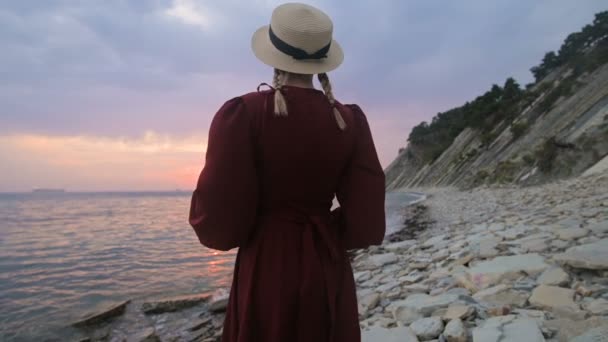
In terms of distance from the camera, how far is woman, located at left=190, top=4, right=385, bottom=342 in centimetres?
163

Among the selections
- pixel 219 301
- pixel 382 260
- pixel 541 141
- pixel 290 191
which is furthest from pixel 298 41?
pixel 541 141

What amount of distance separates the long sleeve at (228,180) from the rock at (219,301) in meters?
5.49

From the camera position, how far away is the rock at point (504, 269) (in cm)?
446

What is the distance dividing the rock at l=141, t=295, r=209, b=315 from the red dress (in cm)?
570

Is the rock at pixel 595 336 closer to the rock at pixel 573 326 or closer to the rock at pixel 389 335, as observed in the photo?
the rock at pixel 573 326

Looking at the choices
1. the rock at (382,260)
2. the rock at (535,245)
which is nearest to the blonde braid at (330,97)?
the rock at (535,245)

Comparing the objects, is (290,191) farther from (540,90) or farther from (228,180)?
(540,90)

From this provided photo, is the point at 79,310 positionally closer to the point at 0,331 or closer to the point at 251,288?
the point at 0,331

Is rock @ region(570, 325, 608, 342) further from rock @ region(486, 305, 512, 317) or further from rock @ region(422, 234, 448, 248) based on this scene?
rock @ region(422, 234, 448, 248)

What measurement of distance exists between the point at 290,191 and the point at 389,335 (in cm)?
243

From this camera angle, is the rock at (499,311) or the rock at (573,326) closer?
the rock at (573,326)

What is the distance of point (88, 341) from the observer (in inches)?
232

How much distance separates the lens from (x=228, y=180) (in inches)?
63.3

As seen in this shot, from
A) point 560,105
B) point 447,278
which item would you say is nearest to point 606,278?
point 447,278
